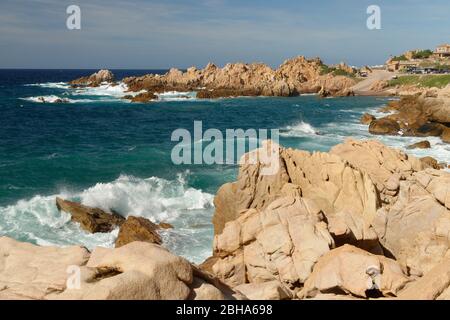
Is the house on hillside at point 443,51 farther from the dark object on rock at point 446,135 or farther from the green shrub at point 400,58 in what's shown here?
the dark object on rock at point 446,135

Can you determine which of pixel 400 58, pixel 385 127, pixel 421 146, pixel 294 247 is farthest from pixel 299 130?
pixel 400 58

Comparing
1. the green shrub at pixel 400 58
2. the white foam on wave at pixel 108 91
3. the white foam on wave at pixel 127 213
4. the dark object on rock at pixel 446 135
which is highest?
the green shrub at pixel 400 58

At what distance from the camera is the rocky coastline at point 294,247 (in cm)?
810

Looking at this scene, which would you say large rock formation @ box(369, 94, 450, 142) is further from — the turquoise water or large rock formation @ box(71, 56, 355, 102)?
large rock formation @ box(71, 56, 355, 102)

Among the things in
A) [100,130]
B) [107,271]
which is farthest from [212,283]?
[100,130]

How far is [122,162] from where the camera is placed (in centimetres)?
3969

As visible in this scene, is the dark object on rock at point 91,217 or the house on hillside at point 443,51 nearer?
the dark object on rock at point 91,217

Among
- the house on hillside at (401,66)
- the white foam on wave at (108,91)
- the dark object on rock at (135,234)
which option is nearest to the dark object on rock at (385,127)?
the dark object on rock at (135,234)

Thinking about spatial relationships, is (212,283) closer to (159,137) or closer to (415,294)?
(415,294)

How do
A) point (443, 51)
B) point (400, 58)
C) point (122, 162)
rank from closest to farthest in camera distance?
1. point (122, 162)
2. point (443, 51)
3. point (400, 58)

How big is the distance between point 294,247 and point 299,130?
46047 millimetres

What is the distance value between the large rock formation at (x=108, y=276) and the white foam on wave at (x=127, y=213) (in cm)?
1171

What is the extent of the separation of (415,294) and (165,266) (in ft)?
17.4

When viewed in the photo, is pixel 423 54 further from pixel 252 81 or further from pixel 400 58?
pixel 252 81
